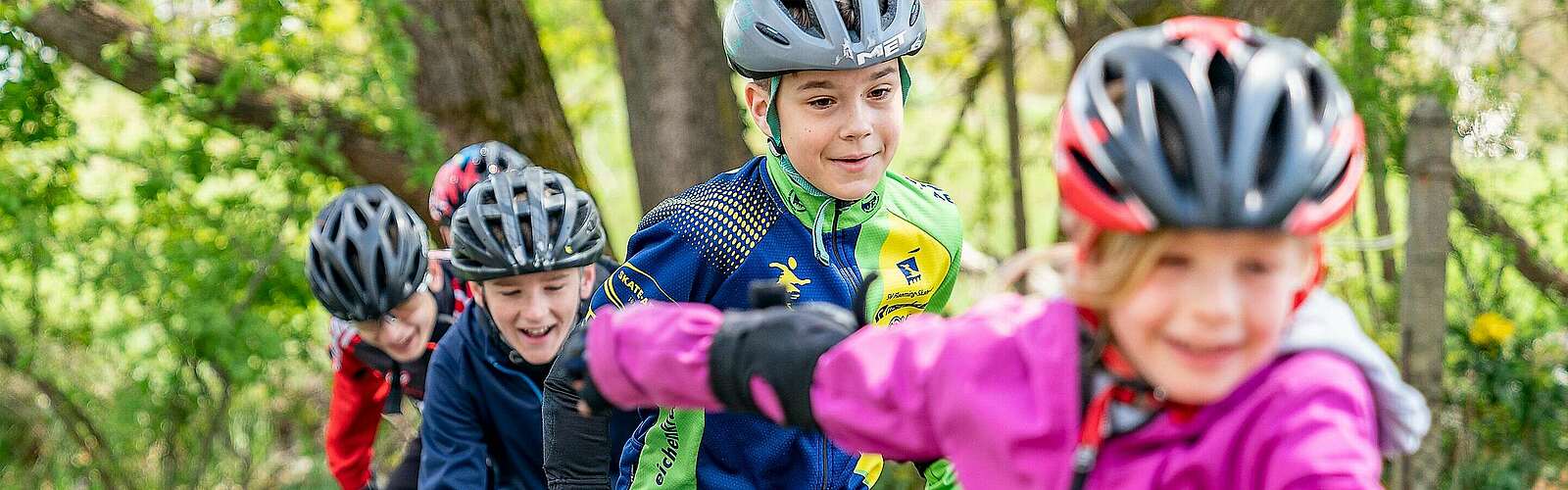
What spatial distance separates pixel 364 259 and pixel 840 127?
247cm

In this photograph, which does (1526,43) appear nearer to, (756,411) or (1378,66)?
(1378,66)

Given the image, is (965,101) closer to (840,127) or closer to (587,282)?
(587,282)

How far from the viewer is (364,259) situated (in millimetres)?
5445

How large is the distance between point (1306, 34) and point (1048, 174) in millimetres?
2802

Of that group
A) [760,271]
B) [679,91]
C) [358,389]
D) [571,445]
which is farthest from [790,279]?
[679,91]

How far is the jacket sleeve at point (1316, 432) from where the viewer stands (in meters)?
2.08

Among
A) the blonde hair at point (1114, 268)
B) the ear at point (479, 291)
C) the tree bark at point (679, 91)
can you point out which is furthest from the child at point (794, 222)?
the tree bark at point (679, 91)

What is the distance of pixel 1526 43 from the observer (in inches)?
272

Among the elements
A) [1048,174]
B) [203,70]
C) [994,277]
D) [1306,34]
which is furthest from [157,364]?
[994,277]

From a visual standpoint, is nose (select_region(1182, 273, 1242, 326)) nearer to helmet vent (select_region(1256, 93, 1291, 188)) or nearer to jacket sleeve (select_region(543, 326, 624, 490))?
helmet vent (select_region(1256, 93, 1291, 188))

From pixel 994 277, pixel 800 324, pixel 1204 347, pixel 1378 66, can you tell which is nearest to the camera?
pixel 1204 347

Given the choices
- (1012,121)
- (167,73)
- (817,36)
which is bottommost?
(1012,121)

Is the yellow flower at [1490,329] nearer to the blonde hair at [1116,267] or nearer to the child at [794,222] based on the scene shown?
the child at [794,222]

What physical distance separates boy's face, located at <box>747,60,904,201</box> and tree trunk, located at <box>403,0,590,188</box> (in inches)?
173
